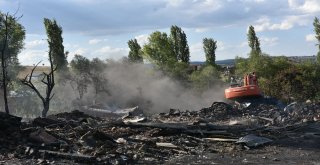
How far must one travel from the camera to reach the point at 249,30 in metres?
60.2

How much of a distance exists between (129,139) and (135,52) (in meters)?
38.7

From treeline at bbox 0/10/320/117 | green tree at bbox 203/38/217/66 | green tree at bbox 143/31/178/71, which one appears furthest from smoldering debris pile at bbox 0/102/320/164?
green tree at bbox 203/38/217/66

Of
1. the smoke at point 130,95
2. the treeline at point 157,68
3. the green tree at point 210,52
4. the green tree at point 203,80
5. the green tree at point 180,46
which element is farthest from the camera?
the green tree at point 210,52

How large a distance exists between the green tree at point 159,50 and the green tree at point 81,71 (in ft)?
28.6

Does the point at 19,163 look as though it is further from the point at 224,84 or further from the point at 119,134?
the point at 224,84

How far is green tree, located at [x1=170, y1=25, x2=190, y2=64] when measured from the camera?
55.9 metres

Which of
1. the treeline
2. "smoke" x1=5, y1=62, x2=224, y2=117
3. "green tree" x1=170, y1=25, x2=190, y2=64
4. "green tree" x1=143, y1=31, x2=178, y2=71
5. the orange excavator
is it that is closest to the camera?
the orange excavator

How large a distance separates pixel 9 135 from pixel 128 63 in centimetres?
3518

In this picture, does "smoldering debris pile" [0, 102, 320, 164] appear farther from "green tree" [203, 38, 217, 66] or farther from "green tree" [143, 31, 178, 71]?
"green tree" [203, 38, 217, 66]

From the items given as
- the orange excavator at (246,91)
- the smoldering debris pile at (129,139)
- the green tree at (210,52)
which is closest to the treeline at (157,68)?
the green tree at (210,52)

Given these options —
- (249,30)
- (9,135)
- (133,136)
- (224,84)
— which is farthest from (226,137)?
(249,30)

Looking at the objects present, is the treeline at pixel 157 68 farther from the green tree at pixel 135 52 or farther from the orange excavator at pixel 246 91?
the orange excavator at pixel 246 91

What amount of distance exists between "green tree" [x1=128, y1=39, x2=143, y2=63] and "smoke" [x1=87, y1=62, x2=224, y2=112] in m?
4.43

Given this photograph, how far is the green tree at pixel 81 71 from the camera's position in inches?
1679
